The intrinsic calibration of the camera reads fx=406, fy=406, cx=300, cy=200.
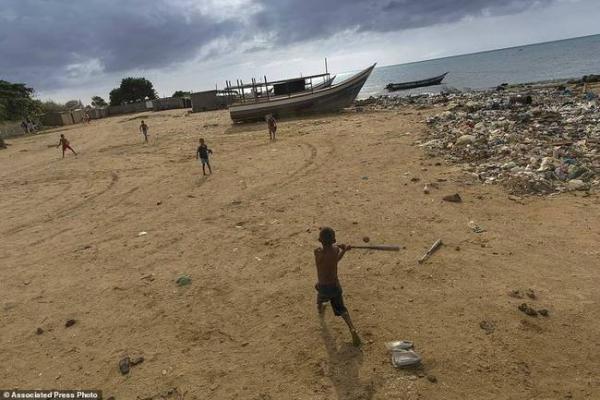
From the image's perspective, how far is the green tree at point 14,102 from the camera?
37969 mm

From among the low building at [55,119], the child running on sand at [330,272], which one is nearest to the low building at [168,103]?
the low building at [55,119]

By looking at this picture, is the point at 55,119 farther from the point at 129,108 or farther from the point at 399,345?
the point at 399,345

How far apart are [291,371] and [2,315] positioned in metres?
4.10

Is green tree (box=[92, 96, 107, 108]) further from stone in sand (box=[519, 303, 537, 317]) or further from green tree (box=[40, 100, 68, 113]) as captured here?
stone in sand (box=[519, 303, 537, 317])

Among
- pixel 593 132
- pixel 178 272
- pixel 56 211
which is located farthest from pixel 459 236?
pixel 56 211

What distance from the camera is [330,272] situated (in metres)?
4.09

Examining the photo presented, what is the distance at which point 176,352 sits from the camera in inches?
166

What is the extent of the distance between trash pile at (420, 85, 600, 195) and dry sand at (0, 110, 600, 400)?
58 centimetres

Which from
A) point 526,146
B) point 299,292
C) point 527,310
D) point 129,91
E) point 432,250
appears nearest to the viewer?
point 527,310

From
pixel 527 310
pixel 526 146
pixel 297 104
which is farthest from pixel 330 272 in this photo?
pixel 297 104

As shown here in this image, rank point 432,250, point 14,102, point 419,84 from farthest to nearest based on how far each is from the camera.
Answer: point 419,84 < point 14,102 < point 432,250

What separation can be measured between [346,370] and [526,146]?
8407 millimetres

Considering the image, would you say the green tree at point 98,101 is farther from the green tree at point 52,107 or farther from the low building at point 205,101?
the low building at point 205,101

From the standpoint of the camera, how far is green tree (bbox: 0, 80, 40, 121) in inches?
1495
